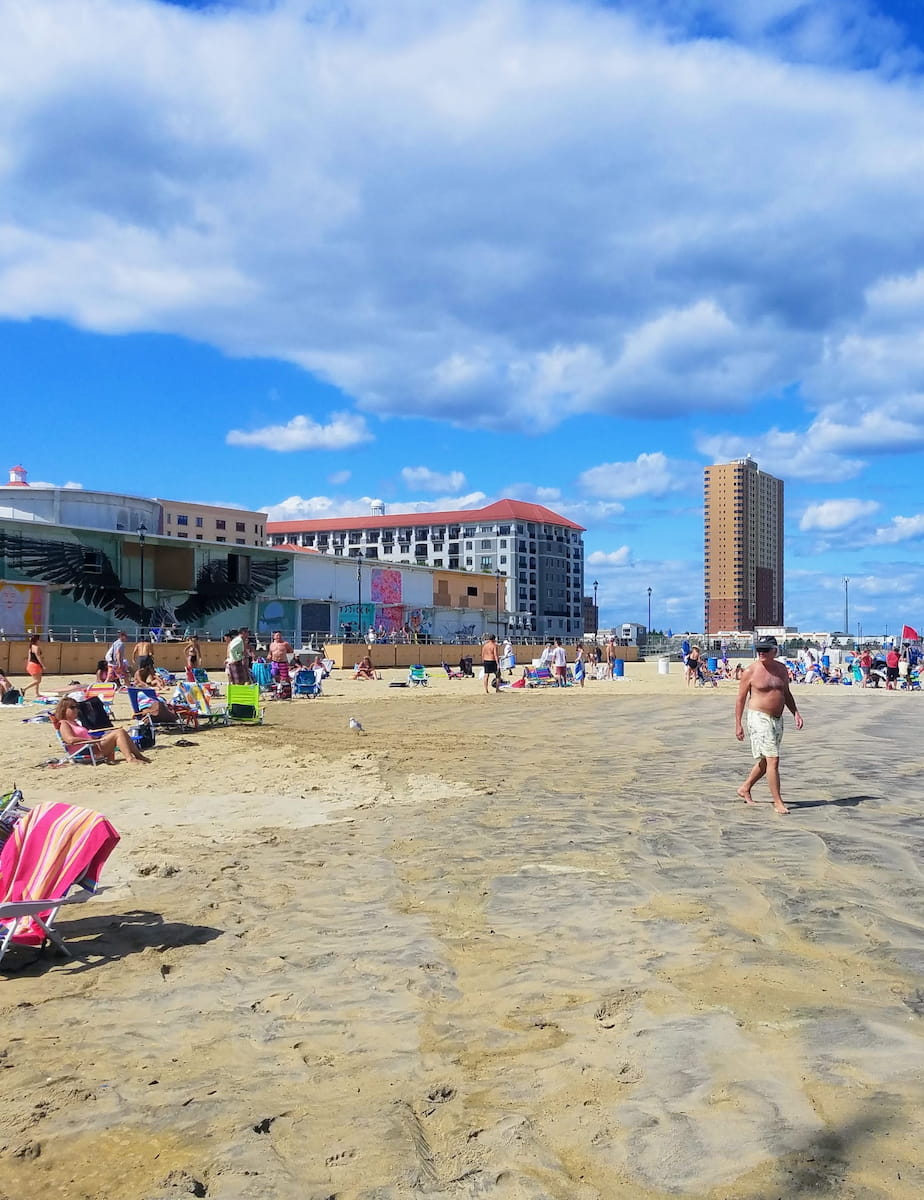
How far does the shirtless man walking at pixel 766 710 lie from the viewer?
26.8 feet

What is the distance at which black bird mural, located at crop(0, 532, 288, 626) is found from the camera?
43375mm

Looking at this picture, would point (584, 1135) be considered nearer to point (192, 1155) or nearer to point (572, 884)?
point (192, 1155)

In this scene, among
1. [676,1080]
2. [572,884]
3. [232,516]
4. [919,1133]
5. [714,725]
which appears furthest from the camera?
[232,516]

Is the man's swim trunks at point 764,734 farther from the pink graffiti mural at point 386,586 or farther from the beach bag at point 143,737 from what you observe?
A: the pink graffiti mural at point 386,586

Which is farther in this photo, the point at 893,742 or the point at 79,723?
the point at 893,742

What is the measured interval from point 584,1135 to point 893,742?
12214 millimetres

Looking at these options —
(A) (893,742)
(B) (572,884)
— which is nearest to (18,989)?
(B) (572,884)

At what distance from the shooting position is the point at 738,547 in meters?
171

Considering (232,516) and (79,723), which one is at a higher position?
(232,516)

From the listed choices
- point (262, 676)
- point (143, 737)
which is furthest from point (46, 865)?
point (262, 676)

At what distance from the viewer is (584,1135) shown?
2.96 m

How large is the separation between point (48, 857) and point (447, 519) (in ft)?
404

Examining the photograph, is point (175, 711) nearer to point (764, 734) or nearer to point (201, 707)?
point (201, 707)

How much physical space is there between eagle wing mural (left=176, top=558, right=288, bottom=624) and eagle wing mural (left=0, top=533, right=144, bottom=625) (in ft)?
10.3
